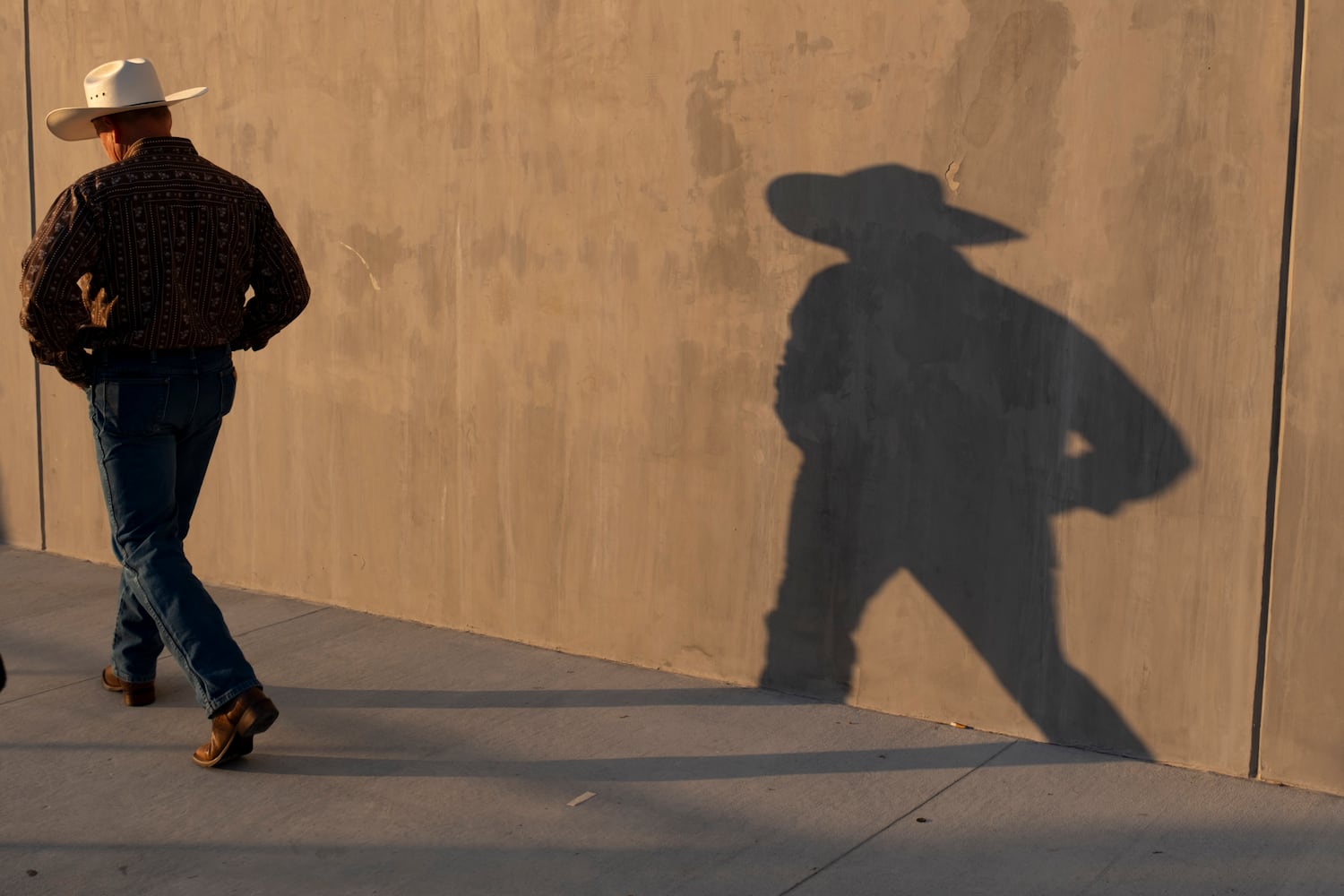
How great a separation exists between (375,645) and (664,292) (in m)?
1.54

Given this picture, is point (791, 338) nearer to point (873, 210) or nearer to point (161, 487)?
point (873, 210)

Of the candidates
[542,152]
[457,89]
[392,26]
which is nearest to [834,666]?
[542,152]

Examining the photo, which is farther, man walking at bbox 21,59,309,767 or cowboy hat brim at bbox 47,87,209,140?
cowboy hat brim at bbox 47,87,209,140

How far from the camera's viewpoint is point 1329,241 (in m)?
3.41

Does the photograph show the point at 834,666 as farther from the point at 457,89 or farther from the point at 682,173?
the point at 457,89

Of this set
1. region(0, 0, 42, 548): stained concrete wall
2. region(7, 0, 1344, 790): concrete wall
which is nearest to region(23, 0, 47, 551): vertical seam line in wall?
region(0, 0, 42, 548): stained concrete wall

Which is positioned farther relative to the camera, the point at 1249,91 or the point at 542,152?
the point at 542,152

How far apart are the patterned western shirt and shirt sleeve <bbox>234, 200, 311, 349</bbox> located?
0.08 m

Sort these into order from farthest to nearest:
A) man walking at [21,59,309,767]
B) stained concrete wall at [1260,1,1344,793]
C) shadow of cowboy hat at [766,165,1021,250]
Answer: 1. shadow of cowboy hat at [766,165,1021,250]
2. man walking at [21,59,309,767]
3. stained concrete wall at [1260,1,1344,793]

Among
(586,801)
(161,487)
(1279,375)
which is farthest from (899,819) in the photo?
(161,487)

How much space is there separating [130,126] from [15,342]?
2.57 metres

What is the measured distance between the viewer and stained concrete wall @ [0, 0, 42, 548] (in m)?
5.97

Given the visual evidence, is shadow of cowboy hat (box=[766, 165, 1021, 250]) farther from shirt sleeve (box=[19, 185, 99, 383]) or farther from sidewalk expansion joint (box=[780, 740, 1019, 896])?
shirt sleeve (box=[19, 185, 99, 383])

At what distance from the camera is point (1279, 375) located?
351cm
